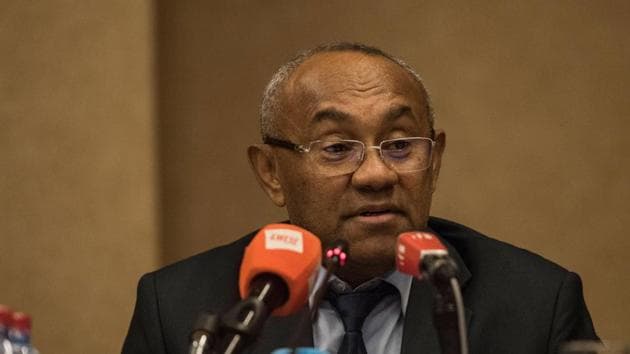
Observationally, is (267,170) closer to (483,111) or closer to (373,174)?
(373,174)

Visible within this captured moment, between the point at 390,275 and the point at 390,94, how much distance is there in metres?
0.45

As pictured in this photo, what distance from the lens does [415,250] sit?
198cm

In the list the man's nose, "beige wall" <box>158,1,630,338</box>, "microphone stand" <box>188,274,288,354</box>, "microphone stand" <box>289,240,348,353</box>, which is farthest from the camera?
"beige wall" <box>158,1,630,338</box>

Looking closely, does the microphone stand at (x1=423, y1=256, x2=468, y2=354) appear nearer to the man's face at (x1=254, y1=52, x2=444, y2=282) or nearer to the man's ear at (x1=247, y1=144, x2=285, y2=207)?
the man's face at (x1=254, y1=52, x2=444, y2=282)

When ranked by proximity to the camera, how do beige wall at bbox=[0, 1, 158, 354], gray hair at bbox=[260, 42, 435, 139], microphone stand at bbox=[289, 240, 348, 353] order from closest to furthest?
microphone stand at bbox=[289, 240, 348, 353] < gray hair at bbox=[260, 42, 435, 139] < beige wall at bbox=[0, 1, 158, 354]

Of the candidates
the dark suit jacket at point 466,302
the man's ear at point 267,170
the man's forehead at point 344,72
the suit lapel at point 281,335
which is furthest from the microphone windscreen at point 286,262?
the man's ear at point 267,170

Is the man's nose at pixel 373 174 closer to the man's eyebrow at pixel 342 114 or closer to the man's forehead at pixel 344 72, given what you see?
the man's eyebrow at pixel 342 114

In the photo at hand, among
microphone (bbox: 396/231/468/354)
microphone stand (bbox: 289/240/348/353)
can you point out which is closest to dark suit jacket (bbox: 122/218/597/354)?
microphone stand (bbox: 289/240/348/353)

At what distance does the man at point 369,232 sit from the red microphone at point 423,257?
0.68 meters

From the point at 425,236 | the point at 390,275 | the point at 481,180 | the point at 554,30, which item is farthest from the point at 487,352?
the point at 554,30

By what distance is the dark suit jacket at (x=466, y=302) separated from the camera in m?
2.76

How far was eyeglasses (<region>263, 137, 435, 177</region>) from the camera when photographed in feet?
9.05

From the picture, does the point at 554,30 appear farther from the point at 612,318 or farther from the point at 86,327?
the point at 86,327

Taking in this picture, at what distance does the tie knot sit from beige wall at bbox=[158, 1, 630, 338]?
1209 mm
